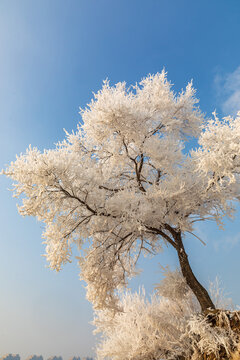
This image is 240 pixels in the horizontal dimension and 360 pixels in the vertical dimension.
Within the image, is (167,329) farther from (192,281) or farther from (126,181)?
(126,181)

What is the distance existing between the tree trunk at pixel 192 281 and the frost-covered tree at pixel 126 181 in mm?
28

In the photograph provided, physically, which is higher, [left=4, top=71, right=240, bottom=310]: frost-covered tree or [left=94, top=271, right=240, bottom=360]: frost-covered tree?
[left=4, top=71, right=240, bottom=310]: frost-covered tree

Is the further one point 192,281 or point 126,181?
point 126,181

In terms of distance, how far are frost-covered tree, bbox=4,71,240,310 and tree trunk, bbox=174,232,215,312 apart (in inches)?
1.1

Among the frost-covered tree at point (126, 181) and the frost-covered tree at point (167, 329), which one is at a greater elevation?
the frost-covered tree at point (126, 181)

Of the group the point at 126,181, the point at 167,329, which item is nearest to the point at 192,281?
the point at 167,329

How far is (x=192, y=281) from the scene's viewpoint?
8.52 meters

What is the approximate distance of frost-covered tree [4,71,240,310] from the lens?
275 inches

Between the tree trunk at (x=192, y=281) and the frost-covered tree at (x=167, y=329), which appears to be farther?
the tree trunk at (x=192, y=281)

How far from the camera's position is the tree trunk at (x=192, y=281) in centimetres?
809

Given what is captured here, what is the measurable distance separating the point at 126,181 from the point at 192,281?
13.4 feet

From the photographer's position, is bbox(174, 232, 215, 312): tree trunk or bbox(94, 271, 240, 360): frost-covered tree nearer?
bbox(94, 271, 240, 360): frost-covered tree

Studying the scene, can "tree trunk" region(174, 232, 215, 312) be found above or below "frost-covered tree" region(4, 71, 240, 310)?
below

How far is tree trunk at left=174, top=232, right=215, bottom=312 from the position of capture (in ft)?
26.6
